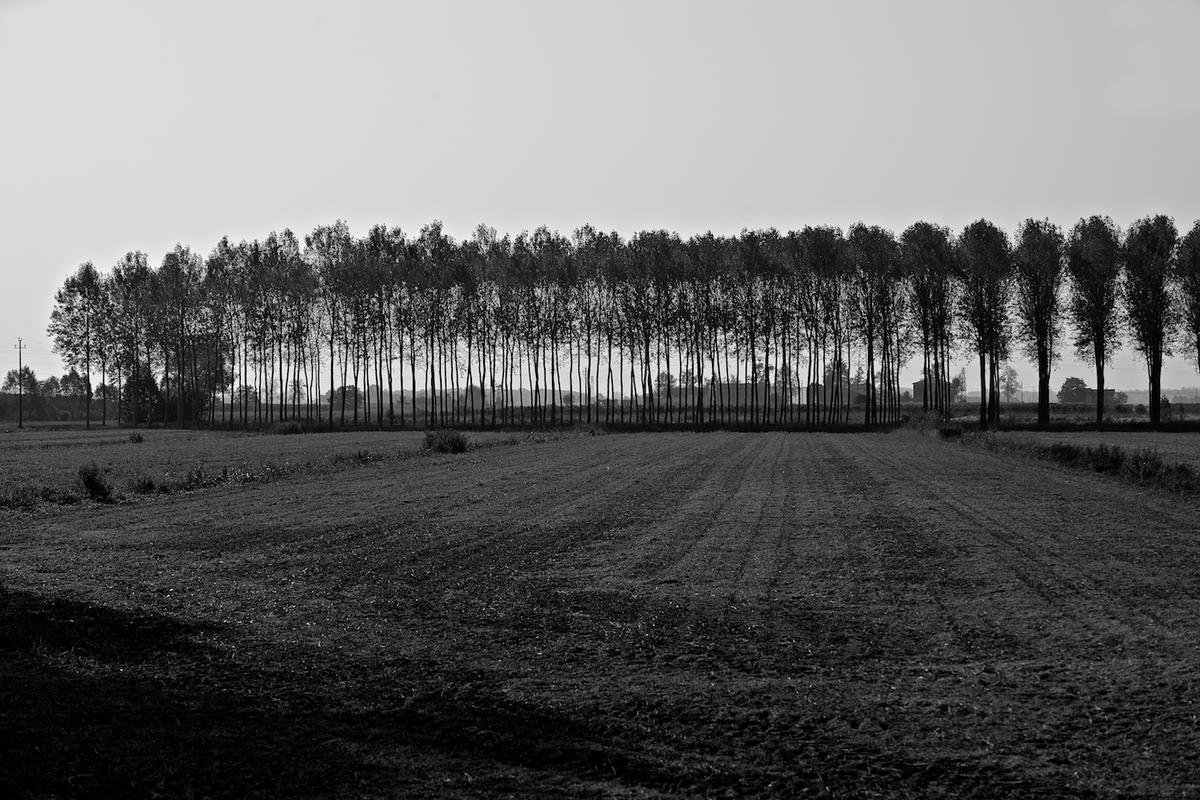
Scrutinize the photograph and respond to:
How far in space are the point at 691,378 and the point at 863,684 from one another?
3475 inches

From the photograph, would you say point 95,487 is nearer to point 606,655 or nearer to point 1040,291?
point 606,655

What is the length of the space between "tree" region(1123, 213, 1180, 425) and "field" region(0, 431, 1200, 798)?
63.7m

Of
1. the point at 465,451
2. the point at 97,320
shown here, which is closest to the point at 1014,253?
the point at 465,451

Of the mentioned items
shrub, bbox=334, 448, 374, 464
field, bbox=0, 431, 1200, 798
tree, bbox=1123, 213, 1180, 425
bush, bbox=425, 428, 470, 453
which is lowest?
field, bbox=0, 431, 1200, 798

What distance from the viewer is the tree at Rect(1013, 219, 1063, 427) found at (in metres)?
77.4

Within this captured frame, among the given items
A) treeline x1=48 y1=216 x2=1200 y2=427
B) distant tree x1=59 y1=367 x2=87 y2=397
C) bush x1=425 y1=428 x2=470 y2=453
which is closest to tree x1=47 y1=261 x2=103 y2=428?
treeline x1=48 y1=216 x2=1200 y2=427

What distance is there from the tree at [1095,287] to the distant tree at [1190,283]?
4.23 m

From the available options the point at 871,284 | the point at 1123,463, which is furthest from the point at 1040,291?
the point at 1123,463

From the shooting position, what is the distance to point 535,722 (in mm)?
7355

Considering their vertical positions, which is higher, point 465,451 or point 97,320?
point 97,320

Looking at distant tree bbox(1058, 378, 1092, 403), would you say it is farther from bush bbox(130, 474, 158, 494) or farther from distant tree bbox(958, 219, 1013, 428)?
bush bbox(130, 474, 158, 494)

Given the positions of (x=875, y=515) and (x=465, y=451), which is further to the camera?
(x=465, y=451)

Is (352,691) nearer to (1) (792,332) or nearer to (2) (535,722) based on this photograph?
(2) (535,722)

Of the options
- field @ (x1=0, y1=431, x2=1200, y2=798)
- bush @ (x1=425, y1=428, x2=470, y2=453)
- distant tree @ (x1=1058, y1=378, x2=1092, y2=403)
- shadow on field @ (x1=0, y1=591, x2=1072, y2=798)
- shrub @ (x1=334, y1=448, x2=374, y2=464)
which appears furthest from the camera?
distant tree @ (x1=1058, y1=378, x2=1092, y2=403)
